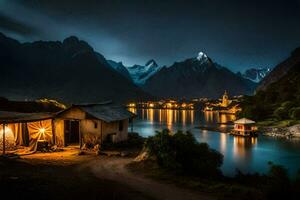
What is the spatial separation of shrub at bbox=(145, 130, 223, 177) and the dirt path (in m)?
2.57

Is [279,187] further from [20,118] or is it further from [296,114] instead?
[296,114]

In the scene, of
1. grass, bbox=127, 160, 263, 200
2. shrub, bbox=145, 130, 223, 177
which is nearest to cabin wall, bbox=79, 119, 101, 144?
shrub, bbox=145, 130, 223, 177

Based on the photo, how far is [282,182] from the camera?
53.5ft

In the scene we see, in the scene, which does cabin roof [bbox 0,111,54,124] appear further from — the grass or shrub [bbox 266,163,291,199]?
shrub [bbox 266,163,291,199]

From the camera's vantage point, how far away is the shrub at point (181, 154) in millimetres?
22531

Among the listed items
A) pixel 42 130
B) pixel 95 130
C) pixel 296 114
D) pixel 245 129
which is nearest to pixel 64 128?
pixel 42 130

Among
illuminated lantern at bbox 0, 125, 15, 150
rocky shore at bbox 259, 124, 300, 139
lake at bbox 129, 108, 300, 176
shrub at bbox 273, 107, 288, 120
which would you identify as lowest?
lake at bbox 129, 108, 300, 176

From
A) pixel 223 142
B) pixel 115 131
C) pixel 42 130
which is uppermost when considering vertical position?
pixel 42 130

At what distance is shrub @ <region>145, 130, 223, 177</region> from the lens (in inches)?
887

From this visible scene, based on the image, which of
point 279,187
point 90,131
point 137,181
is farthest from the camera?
point 90,131

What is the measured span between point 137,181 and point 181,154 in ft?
21.2

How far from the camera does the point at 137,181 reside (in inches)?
745

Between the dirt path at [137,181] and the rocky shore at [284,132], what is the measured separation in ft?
171

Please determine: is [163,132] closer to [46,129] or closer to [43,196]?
[43,196]
